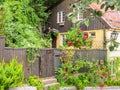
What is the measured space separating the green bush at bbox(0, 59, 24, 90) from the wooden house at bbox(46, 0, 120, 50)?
1184 centimetres

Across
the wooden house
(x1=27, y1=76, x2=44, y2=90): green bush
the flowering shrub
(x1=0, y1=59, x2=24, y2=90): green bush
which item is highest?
the wooden house

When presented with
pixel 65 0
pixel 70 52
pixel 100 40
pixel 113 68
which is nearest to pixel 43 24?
pixel 65 0

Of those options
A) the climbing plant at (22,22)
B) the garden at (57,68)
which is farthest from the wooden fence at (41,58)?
the climbing plant at (22,22)

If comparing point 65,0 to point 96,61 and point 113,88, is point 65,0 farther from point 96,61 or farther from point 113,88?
point 113,88

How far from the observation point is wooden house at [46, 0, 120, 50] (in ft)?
81.3

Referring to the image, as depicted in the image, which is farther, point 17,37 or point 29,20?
point 29,20

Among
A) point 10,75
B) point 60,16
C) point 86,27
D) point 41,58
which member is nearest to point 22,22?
point 86,27

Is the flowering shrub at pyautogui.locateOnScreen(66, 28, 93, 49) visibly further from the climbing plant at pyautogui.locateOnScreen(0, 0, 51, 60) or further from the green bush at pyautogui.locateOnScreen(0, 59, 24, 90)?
the green bush at pyautogui.locateOnScreen(0, 59, 24, 90)

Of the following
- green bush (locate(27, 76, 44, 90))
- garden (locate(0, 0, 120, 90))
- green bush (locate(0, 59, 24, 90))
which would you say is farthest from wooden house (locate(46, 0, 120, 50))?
green bush (locate(0, 59, 24, 90))

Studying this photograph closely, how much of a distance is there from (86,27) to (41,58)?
9617 millimetres

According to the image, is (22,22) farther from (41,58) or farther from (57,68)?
(41,58)

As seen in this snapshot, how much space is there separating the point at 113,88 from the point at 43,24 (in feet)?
42.1

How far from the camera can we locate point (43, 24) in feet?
98.6

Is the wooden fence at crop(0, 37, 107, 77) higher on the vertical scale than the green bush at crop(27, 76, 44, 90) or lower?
higher
